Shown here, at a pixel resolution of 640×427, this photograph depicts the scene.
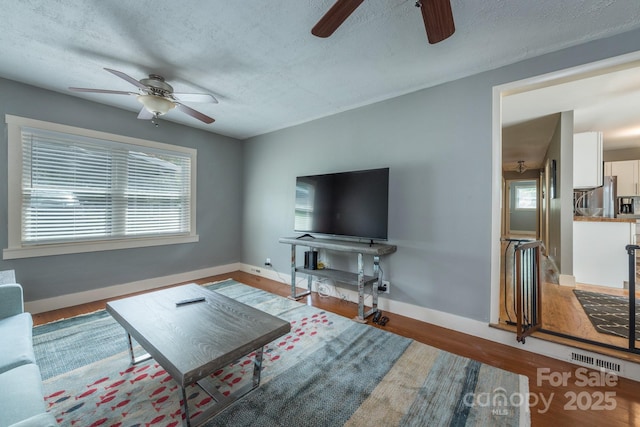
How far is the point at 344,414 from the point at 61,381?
1924mm

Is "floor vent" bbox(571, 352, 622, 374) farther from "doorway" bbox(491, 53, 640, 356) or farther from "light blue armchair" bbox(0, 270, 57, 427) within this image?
"light blue armchair" bbox(0, 270, 57, 427)

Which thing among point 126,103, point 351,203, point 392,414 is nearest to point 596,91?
point 351,203

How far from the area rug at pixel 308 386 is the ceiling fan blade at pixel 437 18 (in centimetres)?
216

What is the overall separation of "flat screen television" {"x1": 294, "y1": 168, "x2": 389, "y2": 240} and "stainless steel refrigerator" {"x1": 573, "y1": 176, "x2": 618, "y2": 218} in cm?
426

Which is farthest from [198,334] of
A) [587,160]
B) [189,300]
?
[587,160]

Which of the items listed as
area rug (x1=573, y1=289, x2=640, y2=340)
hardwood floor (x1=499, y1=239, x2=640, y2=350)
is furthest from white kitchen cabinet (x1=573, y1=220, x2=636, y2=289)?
area rug (x1=573, y1=289, x2=640, y2=340)

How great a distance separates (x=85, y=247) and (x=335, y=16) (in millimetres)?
3727

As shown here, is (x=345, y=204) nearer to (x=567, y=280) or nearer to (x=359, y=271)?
(x=359, y=271)

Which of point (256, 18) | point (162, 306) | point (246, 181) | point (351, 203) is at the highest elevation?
point (256, 18)

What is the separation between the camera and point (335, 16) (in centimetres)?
127

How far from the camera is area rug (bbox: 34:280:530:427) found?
1.44 m

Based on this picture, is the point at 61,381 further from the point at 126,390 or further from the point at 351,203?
the point at 351,203

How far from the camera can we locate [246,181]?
186 inches

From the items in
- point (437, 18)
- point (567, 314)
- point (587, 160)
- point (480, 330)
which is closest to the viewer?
point (437, 18)
